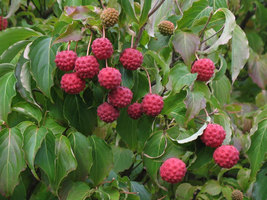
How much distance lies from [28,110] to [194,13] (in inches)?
28.8

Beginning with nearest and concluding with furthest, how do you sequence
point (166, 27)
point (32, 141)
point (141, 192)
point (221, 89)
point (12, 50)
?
1. point (32, 141)
2. point (12, 50)
3. point (166, 27)
4. point (141, 192)
5. point (221, 89)

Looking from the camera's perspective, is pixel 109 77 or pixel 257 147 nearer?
pixel 109 77

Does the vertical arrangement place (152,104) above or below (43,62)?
below

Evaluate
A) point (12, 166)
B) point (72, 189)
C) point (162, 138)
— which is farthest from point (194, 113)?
point (12, 166)

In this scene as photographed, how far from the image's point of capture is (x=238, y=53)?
57.4 inches

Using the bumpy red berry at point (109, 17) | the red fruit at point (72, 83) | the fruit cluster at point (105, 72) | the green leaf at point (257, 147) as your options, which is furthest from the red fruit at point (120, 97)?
the green leaf at point (257, 147)

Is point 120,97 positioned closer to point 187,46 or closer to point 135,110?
point 135,110

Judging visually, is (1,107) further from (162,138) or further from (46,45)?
(162,138)

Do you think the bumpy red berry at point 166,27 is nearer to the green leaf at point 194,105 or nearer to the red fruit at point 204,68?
the red fruit at point 204,68

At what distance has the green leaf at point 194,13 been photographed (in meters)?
1.59

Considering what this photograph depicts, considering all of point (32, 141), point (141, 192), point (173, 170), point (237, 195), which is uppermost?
point (32, 141)

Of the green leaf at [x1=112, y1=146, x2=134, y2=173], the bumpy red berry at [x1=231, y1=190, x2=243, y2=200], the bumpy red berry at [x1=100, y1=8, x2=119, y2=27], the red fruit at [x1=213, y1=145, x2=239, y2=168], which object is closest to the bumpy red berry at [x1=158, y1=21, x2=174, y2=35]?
the bumpy red berry at [x1=100, y1=8, x2=119, y2=27]

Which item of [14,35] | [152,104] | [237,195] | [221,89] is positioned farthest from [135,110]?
[237,195]

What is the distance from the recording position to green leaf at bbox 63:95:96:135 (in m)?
1.45
